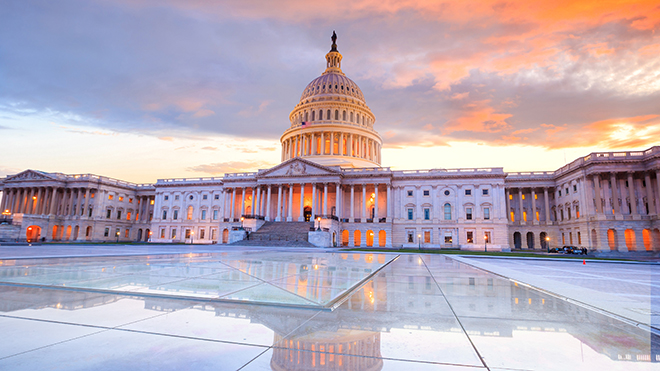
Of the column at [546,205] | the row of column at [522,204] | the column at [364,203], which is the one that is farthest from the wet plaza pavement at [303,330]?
the row of column at [522,204]

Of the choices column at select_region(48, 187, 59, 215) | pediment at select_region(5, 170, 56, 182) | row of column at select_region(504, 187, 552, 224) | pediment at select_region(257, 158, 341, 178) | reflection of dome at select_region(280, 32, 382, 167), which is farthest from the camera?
reflection of dome at select_region(280, 32, 382, 167)

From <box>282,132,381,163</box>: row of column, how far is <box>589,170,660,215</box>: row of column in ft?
161

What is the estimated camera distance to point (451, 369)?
3.53 m

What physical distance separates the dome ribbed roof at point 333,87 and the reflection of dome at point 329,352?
95.6 meters

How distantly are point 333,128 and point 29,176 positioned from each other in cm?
7565

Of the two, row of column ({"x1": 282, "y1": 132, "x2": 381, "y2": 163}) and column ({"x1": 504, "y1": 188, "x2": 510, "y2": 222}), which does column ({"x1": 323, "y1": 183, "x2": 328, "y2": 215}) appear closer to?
row of column ({"x1": 282, "y1": 132, "x2": 381, "y2": 163})

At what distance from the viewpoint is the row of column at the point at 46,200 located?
82.4m

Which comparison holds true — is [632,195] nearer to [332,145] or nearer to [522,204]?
[522,204]

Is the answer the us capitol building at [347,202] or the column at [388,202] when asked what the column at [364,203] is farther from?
the column at [388,202]

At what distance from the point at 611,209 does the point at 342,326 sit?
6779cm

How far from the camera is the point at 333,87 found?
9788 centimetres

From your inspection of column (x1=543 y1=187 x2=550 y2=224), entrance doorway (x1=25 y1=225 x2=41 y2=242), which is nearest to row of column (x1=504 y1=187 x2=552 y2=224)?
column (x1=543 y1=187 x2=550 y2=224)

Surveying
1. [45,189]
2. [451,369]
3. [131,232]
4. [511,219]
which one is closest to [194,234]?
[131,232]

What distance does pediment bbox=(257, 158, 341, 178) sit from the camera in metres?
68.7
